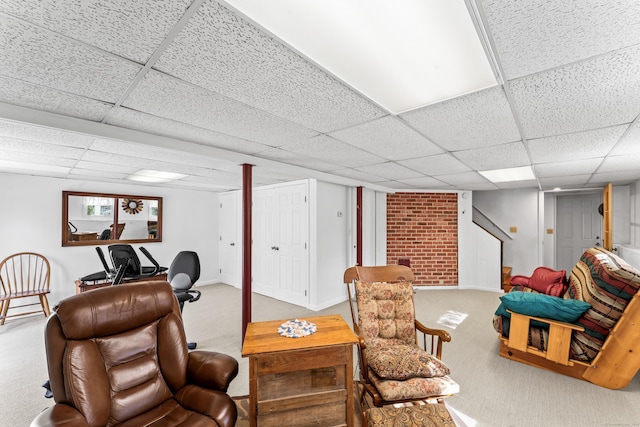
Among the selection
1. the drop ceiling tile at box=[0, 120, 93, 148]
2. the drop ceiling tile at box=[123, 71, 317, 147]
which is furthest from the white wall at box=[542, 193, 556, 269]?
the drop ceiling tile at box=[0, 120, 93, 148]

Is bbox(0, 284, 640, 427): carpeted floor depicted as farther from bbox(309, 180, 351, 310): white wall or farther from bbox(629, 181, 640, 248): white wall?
bbox(629, 181, 640, 248): white wall

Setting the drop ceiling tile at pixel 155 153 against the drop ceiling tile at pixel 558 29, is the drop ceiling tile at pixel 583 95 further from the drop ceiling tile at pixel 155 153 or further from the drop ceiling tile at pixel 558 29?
the drop ceiling tile at pixel 155 153

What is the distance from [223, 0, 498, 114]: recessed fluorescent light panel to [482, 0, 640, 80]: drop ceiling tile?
0.08 m

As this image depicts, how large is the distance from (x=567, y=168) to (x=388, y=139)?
2.92 meters

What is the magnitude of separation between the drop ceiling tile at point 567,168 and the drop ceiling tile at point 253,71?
2962 millimetres

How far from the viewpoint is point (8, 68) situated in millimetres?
1350

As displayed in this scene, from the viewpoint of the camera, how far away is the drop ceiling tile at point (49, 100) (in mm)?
1551

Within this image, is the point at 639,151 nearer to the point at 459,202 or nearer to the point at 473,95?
the point at 473,95

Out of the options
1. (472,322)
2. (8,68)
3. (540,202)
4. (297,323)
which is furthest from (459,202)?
(8,68)

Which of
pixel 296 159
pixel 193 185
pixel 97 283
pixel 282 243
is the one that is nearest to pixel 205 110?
pixel 296 159

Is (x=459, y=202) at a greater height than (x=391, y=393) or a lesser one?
greater

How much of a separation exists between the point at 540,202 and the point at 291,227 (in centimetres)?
540

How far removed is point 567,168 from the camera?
372cm

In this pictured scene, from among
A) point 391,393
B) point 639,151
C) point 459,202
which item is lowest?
point 391,393
